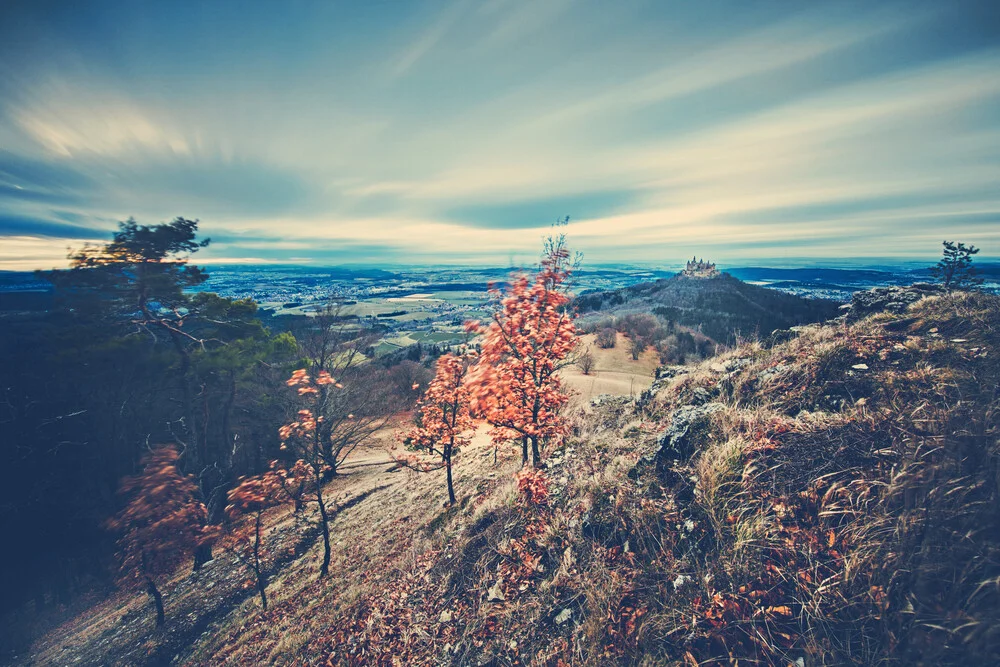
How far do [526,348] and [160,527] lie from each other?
14821mm

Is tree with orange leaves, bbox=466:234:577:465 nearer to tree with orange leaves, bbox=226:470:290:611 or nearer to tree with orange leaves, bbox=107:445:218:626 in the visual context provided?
tree with orange leaves, bbox=226:470:290:611

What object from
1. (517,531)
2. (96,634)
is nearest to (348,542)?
(517,531)

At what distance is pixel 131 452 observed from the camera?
19938mm

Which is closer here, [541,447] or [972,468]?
[972,468]

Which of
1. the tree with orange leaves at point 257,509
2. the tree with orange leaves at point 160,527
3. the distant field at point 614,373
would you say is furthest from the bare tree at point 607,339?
the tree with orange leaves at point 160,527

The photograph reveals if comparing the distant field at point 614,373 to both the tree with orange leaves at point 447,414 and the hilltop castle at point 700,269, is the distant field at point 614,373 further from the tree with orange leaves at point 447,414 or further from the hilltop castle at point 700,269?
the hilltop castle at point 700,269

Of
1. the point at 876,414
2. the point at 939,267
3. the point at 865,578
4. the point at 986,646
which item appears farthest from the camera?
the point at 939,267

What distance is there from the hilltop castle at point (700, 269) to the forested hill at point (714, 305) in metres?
2.75

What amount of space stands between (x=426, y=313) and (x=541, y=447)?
352ft

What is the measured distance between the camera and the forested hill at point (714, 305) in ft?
148

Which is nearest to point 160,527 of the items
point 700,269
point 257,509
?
point 257,509

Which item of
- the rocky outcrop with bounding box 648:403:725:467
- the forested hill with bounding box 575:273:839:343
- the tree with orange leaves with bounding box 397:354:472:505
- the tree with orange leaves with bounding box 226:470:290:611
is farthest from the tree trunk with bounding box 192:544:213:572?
the forested hill with bounding box 575:273:839:343

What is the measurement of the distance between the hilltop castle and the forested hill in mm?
2748

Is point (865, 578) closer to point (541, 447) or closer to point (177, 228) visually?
point (541, 447)
